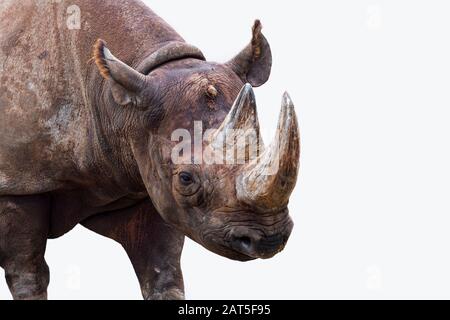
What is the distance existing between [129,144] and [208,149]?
0.86 m

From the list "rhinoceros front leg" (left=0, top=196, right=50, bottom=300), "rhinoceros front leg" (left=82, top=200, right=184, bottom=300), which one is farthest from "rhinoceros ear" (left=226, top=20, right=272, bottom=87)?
"rhinoceros front leg" (left=0, top=196, right=50, bottom=300)

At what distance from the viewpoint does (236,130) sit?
30.5ft

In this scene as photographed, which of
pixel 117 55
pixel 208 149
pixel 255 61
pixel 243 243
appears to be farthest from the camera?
pixel 255 61

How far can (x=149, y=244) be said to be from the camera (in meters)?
11.3

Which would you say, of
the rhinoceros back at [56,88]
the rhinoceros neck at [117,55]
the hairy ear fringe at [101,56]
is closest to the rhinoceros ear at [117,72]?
the hairy ear fringe at [101,56]

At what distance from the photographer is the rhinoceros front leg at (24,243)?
415 inches

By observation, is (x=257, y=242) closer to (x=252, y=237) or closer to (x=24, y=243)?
(x=252, y=237)

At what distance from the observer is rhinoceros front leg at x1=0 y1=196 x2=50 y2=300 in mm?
10547

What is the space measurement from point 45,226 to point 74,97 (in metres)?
1.04

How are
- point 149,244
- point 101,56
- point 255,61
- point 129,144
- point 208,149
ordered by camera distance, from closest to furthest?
point 208,149
point 101,56
point 129,144
point 255,61
point 149,244

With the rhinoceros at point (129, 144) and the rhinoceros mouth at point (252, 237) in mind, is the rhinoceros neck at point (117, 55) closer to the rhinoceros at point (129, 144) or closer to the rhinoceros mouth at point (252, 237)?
the rhinoceros at point (129, 144)

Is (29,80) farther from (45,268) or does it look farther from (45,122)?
(45,268)

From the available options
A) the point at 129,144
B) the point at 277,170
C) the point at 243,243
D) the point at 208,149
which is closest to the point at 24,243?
the point at 129,144
